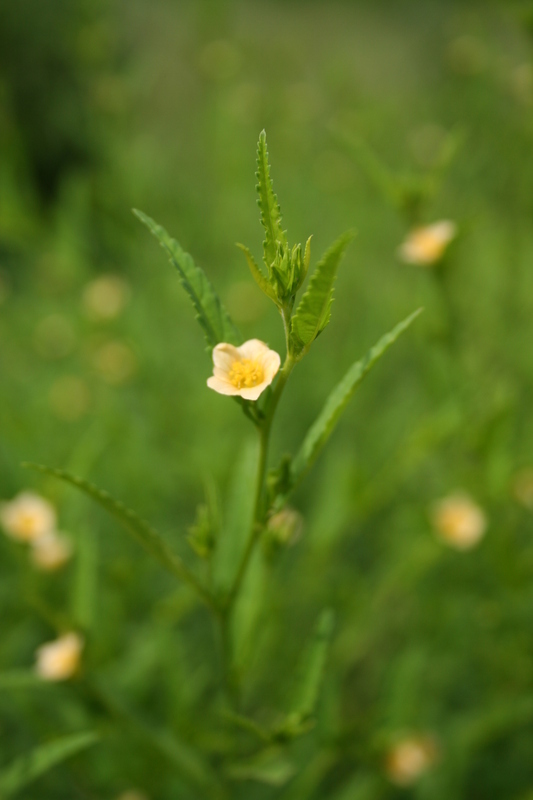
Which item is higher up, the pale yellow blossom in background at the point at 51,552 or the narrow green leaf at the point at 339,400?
the narrow green leaf at the point at 339,400

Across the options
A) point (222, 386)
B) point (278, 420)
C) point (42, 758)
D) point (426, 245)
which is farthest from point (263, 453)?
point (278, 420)

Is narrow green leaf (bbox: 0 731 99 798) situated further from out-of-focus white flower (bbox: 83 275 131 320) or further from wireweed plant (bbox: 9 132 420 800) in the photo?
out-of-focus white flower (bbox: 83 275 131 320)

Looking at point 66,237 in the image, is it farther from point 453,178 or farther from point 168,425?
point 453,178

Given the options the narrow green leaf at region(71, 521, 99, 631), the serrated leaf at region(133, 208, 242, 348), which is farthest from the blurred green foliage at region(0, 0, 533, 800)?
the serrated leaf at region(133, 208, 242, 348)

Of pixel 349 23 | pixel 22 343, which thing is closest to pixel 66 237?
pixel 22 343

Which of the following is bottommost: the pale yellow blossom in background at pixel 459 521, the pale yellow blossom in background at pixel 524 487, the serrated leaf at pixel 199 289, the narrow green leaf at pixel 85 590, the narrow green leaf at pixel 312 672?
the pale yellow blossom in background at pixel 459 521

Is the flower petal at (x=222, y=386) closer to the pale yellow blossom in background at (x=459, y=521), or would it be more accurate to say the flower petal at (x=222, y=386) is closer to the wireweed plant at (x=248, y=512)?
the wireweed plant at (x=248, y=512)

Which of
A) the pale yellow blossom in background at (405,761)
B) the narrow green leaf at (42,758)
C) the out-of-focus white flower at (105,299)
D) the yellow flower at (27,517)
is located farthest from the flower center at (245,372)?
the out-of-focus white flower at (105,299)
